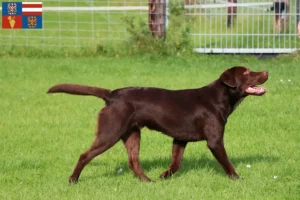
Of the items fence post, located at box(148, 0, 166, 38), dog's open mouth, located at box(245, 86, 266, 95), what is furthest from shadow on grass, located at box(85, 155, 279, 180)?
fence post, located at box(148, 0, 166, 38)

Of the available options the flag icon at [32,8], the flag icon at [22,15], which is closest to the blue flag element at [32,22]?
the flag icon at [22,15]

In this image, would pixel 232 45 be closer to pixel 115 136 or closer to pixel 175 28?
pixel 175 28

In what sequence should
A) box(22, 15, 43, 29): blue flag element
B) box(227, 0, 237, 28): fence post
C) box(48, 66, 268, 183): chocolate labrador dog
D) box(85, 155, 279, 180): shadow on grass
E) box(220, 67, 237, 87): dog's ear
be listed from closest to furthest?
box(48, 66, 268, 183): chocolate labrador dog → box(220, 67, 237, 87): dog's ear → box(85, 155, 279, 180): shadow on grass → box(227, 0, 237, 28): fence post → box(22, 15, 43, 29): blue flag element

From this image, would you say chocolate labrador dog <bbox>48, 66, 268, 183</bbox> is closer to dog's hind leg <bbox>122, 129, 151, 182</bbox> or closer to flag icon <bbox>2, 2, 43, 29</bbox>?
dog's hind leg <bbox>122, 129, 151, 182</bbox>

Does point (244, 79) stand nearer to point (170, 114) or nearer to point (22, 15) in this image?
point (170, 114)

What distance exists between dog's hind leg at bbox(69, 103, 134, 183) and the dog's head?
3.20 feet

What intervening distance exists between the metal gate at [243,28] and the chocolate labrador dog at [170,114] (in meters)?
9.42

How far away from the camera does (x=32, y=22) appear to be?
1792cm

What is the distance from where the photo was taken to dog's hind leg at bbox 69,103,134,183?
22.9ft

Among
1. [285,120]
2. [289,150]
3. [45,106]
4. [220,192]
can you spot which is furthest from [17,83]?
[220,192]

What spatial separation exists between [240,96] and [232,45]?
988 centimetres

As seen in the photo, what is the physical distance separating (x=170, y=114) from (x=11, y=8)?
35.7ft

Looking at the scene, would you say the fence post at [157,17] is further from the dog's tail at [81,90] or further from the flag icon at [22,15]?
the dog's tail at [81,90]

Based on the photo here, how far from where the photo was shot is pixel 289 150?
846 cm
